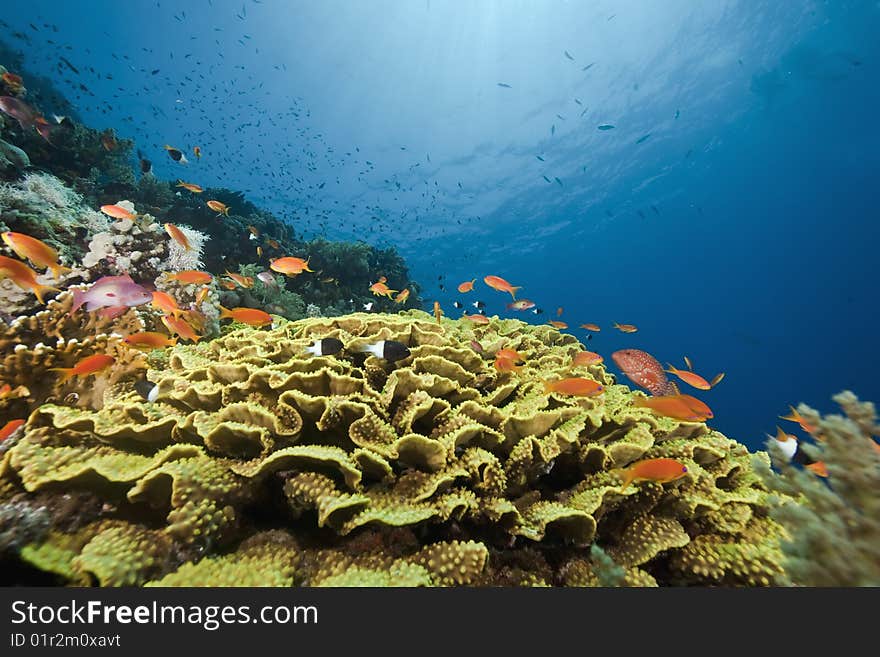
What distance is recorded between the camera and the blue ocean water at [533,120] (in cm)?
3362

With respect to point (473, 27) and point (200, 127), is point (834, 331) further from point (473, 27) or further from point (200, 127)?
point (200, 127)

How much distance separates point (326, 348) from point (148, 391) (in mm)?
1367

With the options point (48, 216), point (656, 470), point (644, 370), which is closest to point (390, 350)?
point (656, 470)

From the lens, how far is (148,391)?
2791 millimetres

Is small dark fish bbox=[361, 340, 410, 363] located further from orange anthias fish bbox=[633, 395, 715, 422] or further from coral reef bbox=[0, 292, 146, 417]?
coral reef bbox=[0, 292, 146, 417]

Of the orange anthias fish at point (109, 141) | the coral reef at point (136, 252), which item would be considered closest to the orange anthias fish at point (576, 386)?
the coral reef at point (136, 252)

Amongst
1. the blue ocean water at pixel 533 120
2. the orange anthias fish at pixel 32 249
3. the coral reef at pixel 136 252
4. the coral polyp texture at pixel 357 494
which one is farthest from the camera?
the blue ocean water at pixel 533 120

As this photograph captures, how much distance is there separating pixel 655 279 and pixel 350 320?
4019 inches

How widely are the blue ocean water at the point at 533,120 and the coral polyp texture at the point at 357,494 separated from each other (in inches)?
777

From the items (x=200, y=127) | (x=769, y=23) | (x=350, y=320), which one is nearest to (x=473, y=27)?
(x=769, y=23)

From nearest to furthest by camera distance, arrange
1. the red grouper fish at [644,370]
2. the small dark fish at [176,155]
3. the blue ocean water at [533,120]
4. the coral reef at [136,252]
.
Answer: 1. the red grouper fish at [644,370]
2. the coral reef at [136,252]
3. the small dark fish at [176,155]
4. the blue ocean water at [533,120]

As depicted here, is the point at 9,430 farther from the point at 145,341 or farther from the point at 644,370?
the point at 644,370

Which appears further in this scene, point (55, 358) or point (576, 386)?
point (55, 358)

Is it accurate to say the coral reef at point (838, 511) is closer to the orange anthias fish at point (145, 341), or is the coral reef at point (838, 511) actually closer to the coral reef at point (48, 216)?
the orange anthias fish at point (145, 341)
